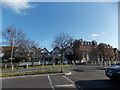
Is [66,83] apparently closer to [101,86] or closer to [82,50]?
[101,86]

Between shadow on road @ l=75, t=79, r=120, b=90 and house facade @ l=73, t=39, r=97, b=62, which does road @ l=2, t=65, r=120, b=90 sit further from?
house facade @ l=73, t=39, r=97, b=62

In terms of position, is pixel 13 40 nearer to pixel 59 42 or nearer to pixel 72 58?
pixel 59 42

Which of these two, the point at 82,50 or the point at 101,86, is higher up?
the point at 82,50

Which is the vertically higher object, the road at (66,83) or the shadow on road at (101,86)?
the shadow on road at (101,86)

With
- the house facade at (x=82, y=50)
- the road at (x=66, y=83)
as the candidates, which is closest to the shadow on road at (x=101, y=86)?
the road at (x=66, y=83)

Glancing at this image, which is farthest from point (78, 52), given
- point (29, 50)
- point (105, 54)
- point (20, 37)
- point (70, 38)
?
point (20, 37)

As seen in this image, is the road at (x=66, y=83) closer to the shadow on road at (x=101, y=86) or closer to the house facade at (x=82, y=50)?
the shadow on road at (x=101, y=86)

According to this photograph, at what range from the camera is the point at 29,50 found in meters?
27.7

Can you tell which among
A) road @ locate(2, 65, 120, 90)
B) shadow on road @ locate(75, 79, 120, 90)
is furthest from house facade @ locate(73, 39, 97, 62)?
shadow on road @ locate(75, 79, 120, 90)

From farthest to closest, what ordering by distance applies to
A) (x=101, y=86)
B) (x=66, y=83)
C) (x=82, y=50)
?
1. (x=82, y=50)
2. (x=66, y=83)
3. (x=101, y=86)

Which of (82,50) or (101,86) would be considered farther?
(82,50)

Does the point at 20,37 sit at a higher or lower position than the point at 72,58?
higher

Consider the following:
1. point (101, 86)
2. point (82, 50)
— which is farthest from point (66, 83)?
point (82, 50)

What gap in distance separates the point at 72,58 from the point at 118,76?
39.4 metres
